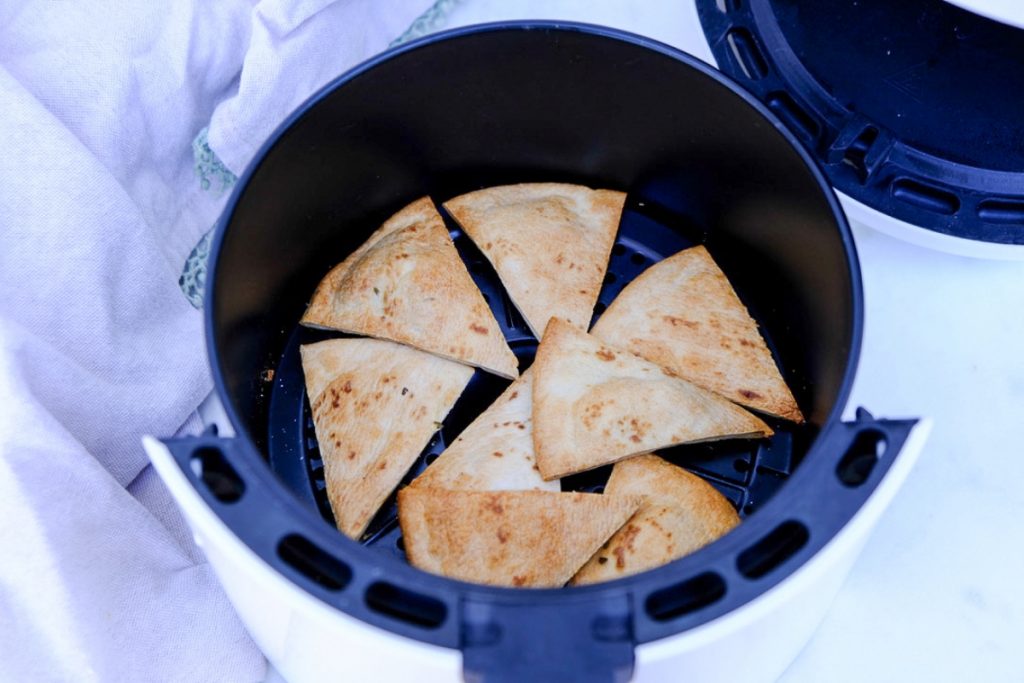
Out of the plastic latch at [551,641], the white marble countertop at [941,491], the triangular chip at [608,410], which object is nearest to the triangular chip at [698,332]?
the triangular chip at [608,410]

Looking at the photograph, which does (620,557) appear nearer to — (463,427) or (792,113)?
(463,427)

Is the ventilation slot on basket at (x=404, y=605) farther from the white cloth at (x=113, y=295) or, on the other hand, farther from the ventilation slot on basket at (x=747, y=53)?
the ventilation slot on basket at (x=747, y=53)

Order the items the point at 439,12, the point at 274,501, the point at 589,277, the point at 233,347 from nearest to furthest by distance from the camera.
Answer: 1. the point at 274,501
2. the point at 233,347
3. the point at 589,277
4. the point at 439,12

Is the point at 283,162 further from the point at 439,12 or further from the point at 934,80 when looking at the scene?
the point at 934,80

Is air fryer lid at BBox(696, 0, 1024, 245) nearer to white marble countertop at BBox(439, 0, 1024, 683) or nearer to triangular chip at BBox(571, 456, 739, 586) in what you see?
white marble countertop at BBox(439, 0, 1024, 683)

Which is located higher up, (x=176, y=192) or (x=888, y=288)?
(x=888, y=288)

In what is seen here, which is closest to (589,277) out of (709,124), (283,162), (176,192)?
(709,124)

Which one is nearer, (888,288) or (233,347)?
(233,347)
